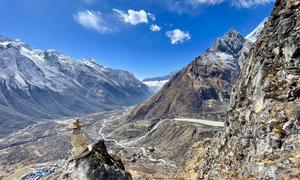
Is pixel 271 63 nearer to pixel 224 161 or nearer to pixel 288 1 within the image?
pixel 288 1

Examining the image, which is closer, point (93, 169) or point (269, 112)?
point (93, 169)

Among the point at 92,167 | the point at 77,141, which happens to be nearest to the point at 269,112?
the point at 77,141

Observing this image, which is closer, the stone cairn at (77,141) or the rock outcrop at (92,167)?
the rock outcrop at (92,167)

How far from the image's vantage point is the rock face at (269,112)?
24.7m

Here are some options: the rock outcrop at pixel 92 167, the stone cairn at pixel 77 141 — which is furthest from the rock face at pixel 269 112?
the stone cairn at pixel 77 141

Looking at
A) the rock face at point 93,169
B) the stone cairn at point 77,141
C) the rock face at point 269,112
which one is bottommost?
the rock face at point 93,169

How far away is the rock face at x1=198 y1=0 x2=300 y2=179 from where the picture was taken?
973 inches

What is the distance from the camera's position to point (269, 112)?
30.2 meters

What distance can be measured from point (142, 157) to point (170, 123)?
44.4 m

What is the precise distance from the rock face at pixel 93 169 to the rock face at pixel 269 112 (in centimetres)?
812

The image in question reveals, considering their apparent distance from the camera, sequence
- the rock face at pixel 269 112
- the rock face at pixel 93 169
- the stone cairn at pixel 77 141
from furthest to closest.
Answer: the rock face at pixel 269 112 → the stone cairn at pixel 77 141 → the rock face at pixel 93 169

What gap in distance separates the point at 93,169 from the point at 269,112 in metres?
15.1

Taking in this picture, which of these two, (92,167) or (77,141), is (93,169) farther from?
(77,141)

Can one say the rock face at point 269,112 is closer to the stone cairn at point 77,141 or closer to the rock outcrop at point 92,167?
the rock outcrop at point 92,167
